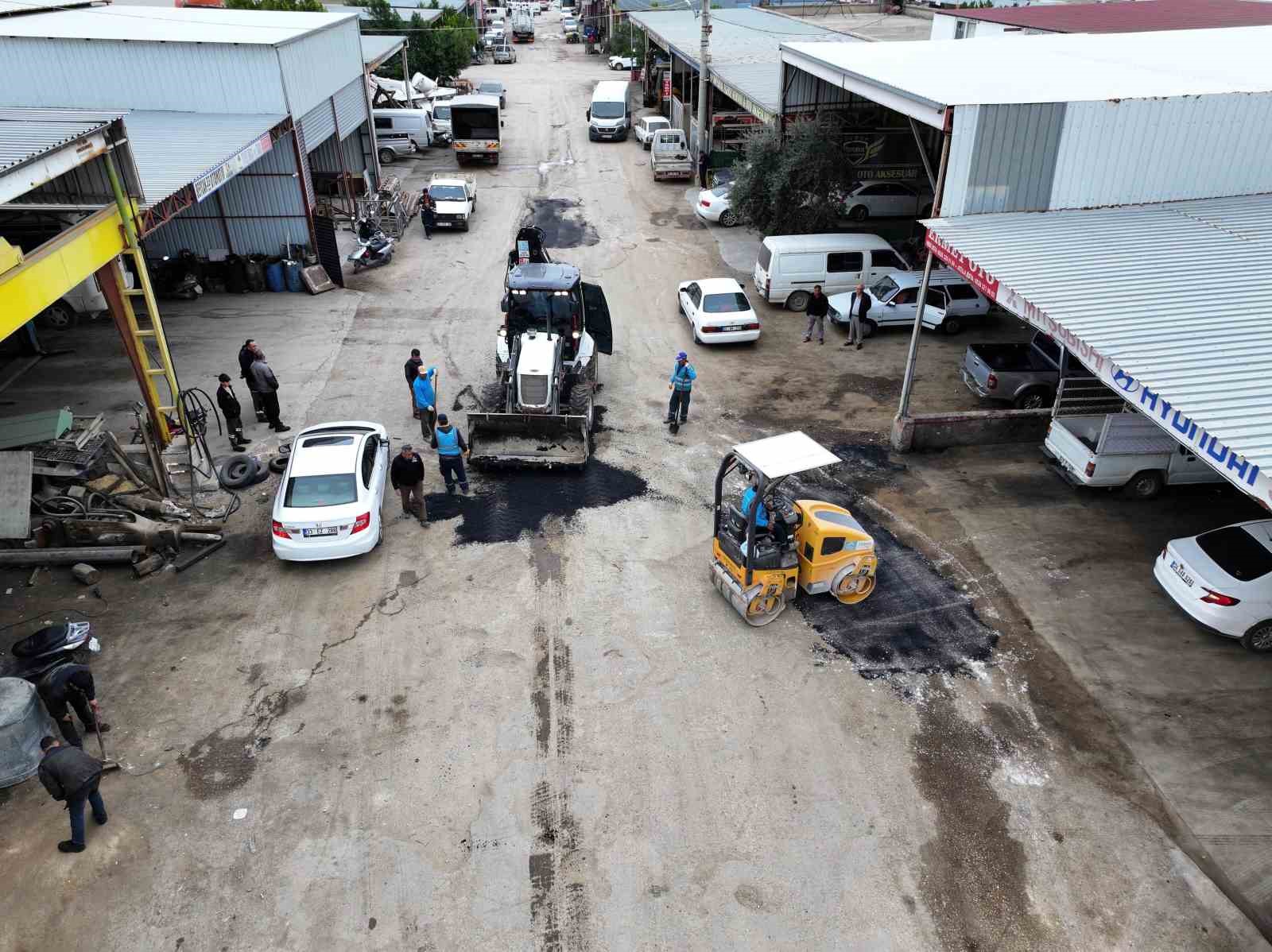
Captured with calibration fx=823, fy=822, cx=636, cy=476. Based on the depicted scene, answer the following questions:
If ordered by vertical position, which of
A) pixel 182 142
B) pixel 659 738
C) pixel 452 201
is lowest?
pixel 659 738

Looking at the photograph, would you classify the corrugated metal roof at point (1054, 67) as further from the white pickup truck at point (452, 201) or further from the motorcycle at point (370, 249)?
the motorcycle at point (370, 249)

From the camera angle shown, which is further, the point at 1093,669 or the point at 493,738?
the point at 1093,669

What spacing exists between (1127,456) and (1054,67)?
9.66m

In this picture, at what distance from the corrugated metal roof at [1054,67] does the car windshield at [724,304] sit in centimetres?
503

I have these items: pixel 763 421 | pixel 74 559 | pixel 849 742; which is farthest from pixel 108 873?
pixel 763 421

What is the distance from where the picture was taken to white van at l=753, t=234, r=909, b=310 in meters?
20.8

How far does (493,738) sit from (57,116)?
1262 cm

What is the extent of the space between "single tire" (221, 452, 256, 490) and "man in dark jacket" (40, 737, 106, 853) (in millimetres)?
6513

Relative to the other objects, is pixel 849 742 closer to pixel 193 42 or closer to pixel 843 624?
pixel 843 624

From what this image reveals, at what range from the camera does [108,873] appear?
7.71 meters

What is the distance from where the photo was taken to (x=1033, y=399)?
1628cm

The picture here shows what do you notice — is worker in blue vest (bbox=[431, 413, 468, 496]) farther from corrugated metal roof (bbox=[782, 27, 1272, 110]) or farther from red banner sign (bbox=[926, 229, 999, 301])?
corrugated metal roof (bbox=[782, 27, 1272, 110])

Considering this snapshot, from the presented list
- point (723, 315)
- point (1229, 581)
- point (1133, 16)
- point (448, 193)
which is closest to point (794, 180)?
point (723, 315)

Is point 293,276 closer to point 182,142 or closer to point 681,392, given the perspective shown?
point 182,142
